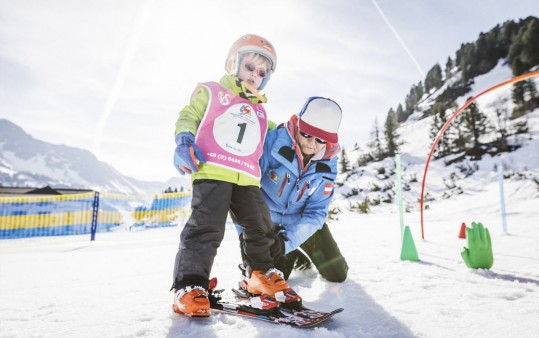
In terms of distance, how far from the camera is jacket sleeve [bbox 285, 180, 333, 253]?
226 centimetres

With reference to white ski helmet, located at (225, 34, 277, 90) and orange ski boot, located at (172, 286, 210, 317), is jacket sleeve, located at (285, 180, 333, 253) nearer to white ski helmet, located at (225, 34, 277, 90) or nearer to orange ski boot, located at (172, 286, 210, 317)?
orange ski boot, located at (172, 286, 210, 317)

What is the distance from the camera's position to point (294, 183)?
2369 mm

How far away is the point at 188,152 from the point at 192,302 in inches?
30.6

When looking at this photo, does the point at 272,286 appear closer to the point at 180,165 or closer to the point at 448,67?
the point at 180,165

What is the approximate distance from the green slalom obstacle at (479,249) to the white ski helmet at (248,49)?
7.45ft

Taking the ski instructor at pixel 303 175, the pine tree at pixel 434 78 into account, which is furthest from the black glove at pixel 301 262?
the pine tree at pixel 434 78

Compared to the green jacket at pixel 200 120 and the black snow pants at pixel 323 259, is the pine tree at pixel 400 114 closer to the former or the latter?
the black snow pants at pixel 323 259

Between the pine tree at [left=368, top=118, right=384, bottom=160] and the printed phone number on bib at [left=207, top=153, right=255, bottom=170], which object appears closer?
the printed phone number on bib at [left=207, top=153, right=255, bottom=170]

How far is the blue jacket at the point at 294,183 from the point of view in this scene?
229cm

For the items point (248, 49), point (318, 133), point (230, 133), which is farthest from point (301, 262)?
point (248, 49)

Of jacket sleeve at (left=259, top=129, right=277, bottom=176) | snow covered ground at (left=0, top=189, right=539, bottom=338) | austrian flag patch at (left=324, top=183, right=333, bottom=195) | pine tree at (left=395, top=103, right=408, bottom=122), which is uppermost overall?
pine tree at (left=395, top=103, right=408, bottom=122)

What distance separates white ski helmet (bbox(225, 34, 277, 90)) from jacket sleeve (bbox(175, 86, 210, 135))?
1.21ft

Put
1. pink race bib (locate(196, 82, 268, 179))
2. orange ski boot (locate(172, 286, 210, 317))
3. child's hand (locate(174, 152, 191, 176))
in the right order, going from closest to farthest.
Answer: orange ski boot (locate(172, 286, 210, 317))
child's hand (locate(174, 152, 191, 176))
pink race bib (locate(196, 82, 268, 179))

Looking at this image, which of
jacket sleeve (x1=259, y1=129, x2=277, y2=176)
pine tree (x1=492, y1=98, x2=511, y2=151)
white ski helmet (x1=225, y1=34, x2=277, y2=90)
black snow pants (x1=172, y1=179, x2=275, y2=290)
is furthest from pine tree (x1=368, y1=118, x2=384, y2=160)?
black snow pants (x1=172, y1=179, x2=275, y2=290)
